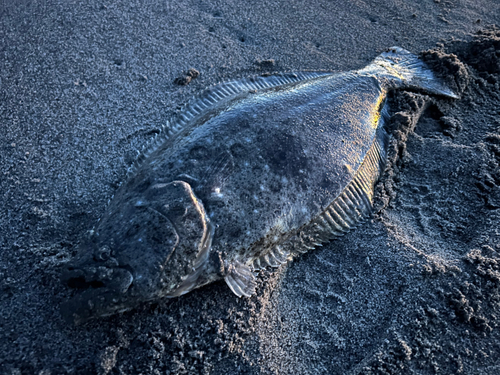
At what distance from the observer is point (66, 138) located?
275 centimetres

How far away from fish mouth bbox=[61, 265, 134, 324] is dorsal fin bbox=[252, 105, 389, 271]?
0.85m

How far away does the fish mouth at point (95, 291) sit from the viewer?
1.77 meters

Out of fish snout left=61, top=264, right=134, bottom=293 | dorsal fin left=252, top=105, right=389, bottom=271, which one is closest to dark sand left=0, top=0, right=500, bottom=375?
dorsal fin left=252, top=105, right=389, bottom=271

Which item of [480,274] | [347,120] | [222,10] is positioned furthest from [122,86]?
[480,274]

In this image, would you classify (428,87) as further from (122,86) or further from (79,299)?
(79,299)

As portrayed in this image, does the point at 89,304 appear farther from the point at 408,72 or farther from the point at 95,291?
the point at 408,72

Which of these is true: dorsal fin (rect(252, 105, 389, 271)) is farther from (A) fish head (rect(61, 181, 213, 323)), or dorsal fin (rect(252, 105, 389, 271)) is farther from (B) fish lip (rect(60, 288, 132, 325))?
(B) fish lip (rect(60, 288, 132, 325))

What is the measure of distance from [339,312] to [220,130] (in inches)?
56.9

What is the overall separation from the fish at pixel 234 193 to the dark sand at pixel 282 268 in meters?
0.17

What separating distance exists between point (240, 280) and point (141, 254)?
2.06 ft

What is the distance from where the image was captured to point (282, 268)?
2.35 meters

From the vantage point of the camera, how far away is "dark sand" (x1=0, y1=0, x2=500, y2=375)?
1.91 meters

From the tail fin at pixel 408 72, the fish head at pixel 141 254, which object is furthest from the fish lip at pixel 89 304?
the tail fin at pixel 408 72

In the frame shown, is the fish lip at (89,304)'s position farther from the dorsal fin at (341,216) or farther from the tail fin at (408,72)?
the tail fin at (408,72)
